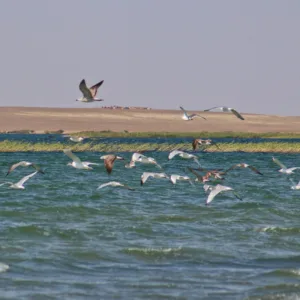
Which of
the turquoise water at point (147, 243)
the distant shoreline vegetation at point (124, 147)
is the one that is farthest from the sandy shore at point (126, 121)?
the turquoise water at point (147, 243)

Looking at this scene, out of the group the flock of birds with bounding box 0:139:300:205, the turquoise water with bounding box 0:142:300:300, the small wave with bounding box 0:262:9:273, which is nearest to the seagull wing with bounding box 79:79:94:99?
the flock of birds with bounding box 0:139:300:205

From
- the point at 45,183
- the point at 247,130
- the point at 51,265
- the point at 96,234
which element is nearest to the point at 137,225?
the point at 96,234

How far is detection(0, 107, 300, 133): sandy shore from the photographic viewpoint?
335 ft

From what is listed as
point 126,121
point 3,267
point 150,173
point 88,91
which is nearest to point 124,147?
point 150,173

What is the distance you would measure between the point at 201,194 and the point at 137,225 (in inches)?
337

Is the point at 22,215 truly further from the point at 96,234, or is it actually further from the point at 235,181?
the point at 235,181

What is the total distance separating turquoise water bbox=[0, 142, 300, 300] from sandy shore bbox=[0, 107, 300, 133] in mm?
69000

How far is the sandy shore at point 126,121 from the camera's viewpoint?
102m

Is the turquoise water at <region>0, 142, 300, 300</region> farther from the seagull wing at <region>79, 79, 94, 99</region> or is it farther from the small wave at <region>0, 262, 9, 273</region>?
the seagull wing at <region>79, 79, 94, 99</region>

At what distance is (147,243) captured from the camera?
1870 centimetres

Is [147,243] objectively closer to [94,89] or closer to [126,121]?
[94,89]

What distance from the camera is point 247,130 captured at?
331 ft

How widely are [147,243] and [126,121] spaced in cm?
9079

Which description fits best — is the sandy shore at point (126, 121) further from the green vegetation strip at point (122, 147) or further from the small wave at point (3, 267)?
the small wave at point (3, 267)
